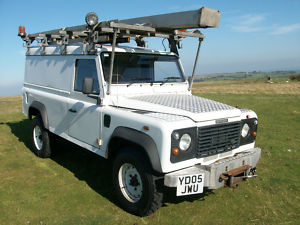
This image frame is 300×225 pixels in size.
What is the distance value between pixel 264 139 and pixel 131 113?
5.43 meters

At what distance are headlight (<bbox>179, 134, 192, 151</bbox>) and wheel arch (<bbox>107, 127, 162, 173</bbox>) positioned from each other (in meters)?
0.33

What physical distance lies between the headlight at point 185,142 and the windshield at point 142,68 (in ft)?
5.43

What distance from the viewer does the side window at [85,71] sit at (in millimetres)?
4398

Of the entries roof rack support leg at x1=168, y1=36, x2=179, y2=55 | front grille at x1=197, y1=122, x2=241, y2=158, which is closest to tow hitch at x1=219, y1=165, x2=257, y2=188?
front grille at x1=197, y1=122, x2=241, y2=158

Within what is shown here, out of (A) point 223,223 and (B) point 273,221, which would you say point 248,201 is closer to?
(B) point 273,221

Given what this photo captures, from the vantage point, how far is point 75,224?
11.6 ft

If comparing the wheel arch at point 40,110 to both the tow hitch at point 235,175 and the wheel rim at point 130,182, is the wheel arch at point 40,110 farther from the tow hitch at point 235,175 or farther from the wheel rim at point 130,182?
the tow hitch at point 235,175

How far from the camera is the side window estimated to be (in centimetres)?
440

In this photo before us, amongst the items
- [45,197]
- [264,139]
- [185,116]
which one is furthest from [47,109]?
[264,139]

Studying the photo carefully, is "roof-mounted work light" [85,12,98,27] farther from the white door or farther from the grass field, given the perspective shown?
the grass field

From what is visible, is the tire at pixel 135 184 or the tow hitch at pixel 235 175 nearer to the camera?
the tire at pixel 135 184

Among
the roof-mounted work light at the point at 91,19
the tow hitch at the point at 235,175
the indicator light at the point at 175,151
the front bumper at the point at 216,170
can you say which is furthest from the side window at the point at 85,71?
the tow hitch at the point at 235,175

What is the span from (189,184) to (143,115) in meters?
1.05

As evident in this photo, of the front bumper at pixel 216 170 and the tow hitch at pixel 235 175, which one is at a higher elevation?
the front bumper at pixel 216 170
